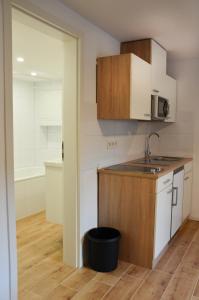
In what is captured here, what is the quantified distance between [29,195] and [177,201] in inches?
88.0

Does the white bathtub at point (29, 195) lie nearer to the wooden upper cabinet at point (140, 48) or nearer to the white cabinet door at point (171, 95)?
the white cabinet door at point (171, 95)

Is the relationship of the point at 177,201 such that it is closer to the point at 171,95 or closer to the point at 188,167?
the point at 188,167

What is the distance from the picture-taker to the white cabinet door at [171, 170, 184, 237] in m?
2.96

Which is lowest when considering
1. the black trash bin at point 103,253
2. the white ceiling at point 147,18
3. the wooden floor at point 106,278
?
the wooden floor at point 106,278

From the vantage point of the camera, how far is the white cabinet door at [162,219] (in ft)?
8.16

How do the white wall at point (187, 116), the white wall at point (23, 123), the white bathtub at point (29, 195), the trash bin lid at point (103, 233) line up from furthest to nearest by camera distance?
the white wall at point (23, 123), the white bathtub at point (29, 195), the white wall at point (187, 116), the trash bin lid at point (103, 233)

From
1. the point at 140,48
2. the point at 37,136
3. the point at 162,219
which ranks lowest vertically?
the point at 162,219

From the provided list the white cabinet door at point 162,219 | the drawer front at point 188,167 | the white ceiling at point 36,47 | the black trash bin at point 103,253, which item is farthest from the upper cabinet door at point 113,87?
the drawer front at point 188,167

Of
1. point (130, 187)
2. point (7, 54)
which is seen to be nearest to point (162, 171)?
point (130, 187)

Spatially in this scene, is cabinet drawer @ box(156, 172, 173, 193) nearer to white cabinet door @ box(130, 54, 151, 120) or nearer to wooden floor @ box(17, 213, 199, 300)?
white cabinet door @ box(130, 54, 151, 120)

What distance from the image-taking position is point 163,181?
2561mm

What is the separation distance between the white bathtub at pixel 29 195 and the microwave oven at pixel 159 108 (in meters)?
2.15

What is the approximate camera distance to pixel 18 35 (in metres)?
2.58

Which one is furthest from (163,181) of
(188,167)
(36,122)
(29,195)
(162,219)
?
(36,122)
